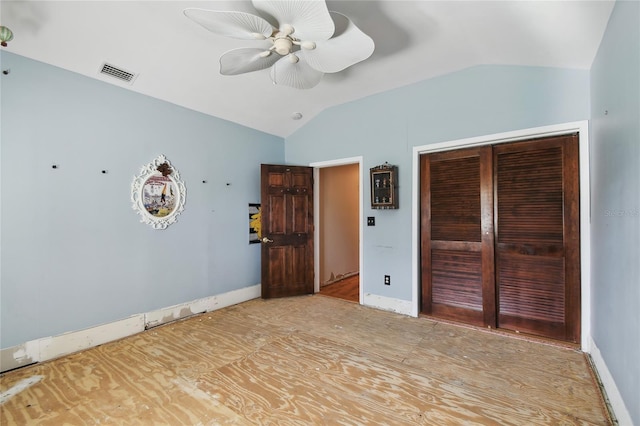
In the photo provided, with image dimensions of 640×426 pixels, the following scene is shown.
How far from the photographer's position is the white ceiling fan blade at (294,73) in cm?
224

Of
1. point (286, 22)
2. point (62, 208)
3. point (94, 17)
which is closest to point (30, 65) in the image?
point (94, 17)

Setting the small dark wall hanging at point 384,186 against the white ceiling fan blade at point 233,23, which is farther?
the small dark wall hanging at point 384,186

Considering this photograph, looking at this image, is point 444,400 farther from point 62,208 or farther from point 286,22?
point 62,208

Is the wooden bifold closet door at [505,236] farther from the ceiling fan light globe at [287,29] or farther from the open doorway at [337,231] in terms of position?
the ceiling fan light globe at [287,29]

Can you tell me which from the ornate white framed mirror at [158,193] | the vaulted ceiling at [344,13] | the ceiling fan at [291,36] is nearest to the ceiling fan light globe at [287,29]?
the ceiling fan at [291,36]

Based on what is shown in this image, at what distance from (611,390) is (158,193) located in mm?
4312

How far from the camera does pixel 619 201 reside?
1.77 metres

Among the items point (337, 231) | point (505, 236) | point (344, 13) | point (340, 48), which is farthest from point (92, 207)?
point (505, 236)

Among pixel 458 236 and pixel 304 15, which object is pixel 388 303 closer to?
pixel 458 236

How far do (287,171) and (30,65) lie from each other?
2.85m

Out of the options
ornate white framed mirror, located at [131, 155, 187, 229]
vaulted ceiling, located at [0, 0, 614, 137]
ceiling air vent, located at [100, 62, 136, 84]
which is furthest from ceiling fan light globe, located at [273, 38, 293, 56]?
ornate white framed mirror, located at [131, 155, 187, 229]

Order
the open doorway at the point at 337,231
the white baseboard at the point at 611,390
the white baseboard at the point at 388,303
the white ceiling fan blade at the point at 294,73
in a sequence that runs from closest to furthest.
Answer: the white baseboard at the point at 611,390
the white ceiling fan blade at the point at 294,73
the white baseboard at the point at 388,303
the open doorway at the point at 337,231

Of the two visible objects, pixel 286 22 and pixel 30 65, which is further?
pixel 30 65

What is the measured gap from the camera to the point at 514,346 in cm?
268
